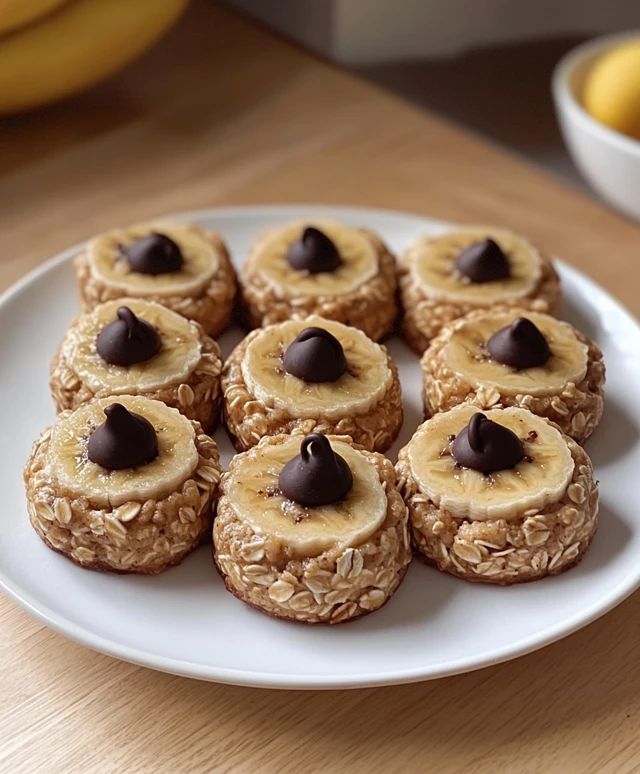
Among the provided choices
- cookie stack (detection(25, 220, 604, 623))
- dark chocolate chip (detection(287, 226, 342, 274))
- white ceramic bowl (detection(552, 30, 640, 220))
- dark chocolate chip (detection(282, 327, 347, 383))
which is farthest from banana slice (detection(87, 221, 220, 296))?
white ceramic bowl (detection(552, 30, 640, 220))

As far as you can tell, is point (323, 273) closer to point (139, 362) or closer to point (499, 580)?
point (139, 362)

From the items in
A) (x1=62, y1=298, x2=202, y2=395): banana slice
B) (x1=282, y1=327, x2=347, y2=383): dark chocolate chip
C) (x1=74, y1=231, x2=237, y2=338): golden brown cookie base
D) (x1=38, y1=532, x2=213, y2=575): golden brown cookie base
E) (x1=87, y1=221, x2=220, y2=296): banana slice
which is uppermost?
(x1=282, y1=327, x2=347, y2=383): dark chocolate chip

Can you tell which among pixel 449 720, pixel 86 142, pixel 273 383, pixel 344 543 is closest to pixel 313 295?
pixel 273 383

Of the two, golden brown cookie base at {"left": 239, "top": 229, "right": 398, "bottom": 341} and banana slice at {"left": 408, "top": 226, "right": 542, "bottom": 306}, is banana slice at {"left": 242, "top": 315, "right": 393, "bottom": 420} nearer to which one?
golden brown cookie base at {"left": 239, "top": 229, "right": 398, "bottom": 341}

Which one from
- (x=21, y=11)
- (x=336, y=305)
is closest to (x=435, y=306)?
(x=336, y=305)

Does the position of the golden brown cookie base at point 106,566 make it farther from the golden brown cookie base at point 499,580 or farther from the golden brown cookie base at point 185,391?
the golden brown cookie base at point 499,580

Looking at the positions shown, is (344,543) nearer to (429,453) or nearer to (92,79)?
(429,453)
